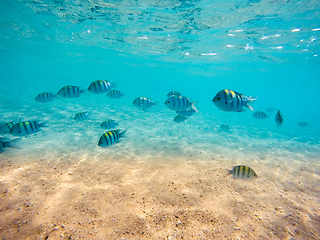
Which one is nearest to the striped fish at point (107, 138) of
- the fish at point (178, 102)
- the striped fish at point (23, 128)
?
the fish at point (178, 102)

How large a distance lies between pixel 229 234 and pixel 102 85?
564cm

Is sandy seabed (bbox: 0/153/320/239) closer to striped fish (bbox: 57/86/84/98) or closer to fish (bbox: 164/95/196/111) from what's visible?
fish (bbox: 164/95/196/111)

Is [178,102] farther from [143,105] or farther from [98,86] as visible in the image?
[98,86]

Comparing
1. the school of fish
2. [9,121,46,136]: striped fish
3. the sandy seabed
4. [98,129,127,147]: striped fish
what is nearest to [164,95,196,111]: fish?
the school of fish

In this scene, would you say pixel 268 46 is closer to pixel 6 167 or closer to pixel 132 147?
pixel 132 147

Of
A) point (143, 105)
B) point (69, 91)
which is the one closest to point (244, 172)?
point (143, 105)

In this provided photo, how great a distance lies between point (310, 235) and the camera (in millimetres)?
3203

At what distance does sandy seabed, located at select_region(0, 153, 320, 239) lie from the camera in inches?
120

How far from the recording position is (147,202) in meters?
3.92

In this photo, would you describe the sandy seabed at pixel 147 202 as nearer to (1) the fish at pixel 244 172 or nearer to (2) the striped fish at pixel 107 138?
(1) the fish at pixel 244 172

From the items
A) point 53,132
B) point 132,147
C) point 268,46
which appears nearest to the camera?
point 132,147

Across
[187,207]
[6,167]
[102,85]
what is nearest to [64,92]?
[102,85]

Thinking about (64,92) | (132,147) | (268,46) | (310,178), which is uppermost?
(268,46)

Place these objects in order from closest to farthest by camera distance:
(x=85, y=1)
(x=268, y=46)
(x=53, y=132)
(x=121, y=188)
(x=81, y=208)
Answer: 1. (x=81, y=208)
2. (x=121, y=188)
3. (x=53, y=132)
4. (x=85, y=1)
5. (x=268, y=46)
